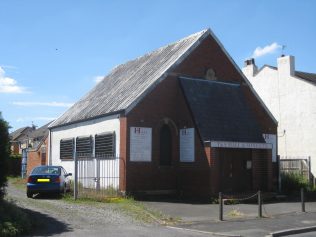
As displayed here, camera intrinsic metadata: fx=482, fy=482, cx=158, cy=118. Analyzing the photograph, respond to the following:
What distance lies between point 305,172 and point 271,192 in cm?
689

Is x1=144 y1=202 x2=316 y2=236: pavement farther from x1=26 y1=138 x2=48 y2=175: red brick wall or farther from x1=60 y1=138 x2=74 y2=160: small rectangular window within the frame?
x1=26 y1=138 x2=48 y2=175: red brick wall

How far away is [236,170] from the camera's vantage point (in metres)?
23.5

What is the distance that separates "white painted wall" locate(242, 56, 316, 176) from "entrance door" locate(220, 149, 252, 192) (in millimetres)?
10596

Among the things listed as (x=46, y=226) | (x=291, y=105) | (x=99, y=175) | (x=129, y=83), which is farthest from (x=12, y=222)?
(x=291, y=105)

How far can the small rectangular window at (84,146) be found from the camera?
1034 inches

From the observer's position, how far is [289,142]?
34.9m

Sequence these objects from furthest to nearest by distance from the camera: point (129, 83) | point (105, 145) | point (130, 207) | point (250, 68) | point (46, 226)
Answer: point (250, 68) < point (129, 83) < point (105, 145) < point (130, 207) < point (46, 226)

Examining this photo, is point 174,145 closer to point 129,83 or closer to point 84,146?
point 129,83

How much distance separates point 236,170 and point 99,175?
261 inches

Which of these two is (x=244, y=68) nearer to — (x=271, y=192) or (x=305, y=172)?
(x=305, y=172)

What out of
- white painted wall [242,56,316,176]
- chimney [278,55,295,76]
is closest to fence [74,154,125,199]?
white painted wall [242,56,316,176]

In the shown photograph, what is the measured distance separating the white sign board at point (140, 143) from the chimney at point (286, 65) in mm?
15996

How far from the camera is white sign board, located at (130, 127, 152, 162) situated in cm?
2238

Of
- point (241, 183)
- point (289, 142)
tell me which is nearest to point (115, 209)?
point (241, 183)
